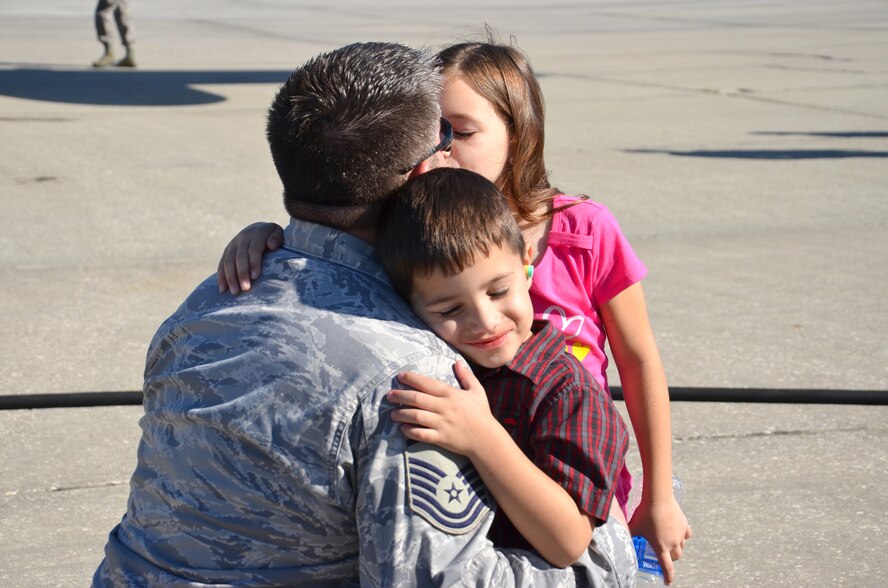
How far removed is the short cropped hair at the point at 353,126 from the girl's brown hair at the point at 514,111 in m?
0.69

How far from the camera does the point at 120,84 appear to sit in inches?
602

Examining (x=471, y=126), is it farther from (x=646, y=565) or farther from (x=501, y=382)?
(x=646, y=565)

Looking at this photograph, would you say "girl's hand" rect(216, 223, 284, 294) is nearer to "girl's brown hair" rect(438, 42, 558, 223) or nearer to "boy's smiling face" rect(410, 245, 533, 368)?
"boy's smiling face" rect(410, 245, 533, 368)

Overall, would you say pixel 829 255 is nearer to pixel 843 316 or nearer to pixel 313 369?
pixel 843 316

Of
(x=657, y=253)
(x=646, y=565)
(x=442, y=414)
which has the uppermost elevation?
(x=442, y=414)

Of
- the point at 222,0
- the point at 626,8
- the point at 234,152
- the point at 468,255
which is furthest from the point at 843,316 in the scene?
the point at 222,0

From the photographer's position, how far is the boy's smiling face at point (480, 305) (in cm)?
183

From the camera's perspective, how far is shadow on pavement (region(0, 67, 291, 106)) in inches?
539

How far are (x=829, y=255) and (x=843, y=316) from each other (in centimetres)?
125

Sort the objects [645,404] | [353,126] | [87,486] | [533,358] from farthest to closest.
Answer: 1. [87,486]
2. [645,404]
3. [533,358]
4. [353,126]

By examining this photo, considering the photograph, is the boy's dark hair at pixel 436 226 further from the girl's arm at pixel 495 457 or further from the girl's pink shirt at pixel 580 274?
the girl's pink shirt at pixel 580 274

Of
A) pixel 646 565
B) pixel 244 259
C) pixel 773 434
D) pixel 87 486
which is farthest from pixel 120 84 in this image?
pixel 244 259

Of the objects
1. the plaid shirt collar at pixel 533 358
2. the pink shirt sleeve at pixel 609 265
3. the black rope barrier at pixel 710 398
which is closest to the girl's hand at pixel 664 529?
the pink shirt sleeve at pixel 609 265

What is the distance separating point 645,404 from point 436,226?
0.92m
